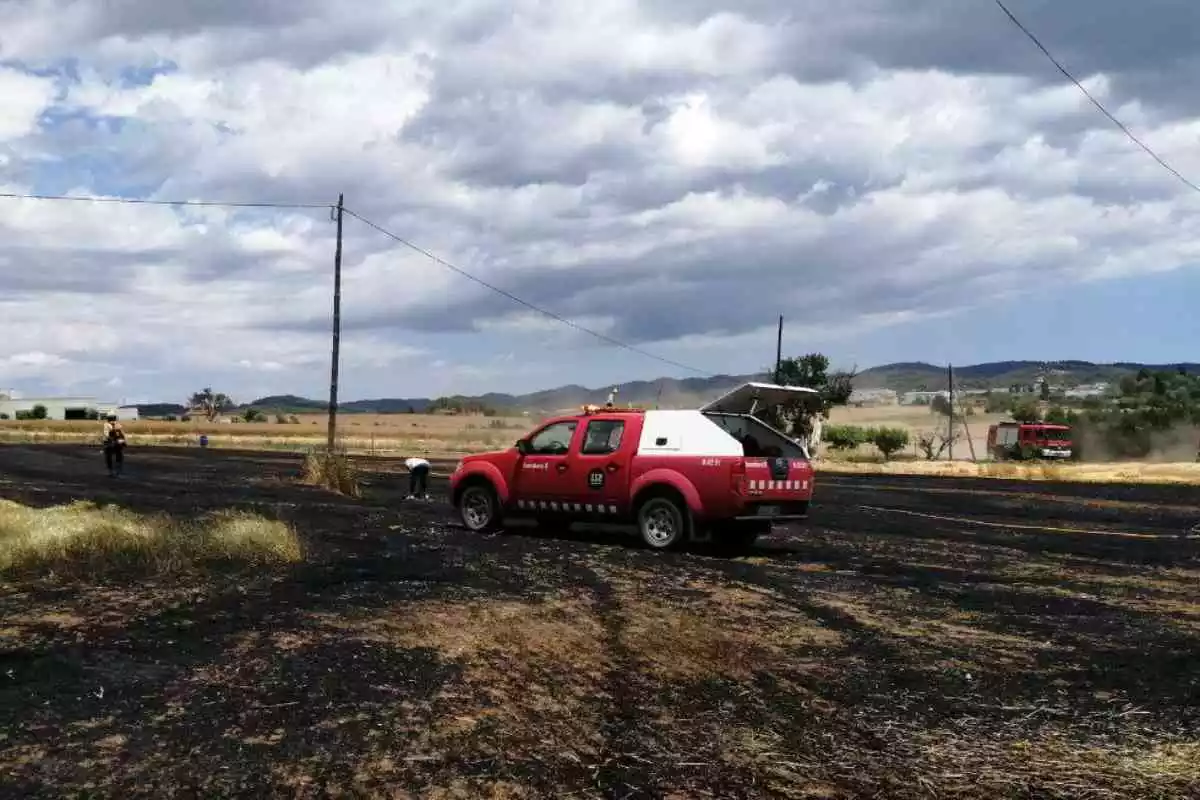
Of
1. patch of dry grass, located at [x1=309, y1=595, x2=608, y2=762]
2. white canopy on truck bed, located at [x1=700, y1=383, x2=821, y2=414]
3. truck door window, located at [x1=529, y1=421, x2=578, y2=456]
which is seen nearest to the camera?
patch of dry grass, located at [x1=309, y1=595, x2=608, y2=762]

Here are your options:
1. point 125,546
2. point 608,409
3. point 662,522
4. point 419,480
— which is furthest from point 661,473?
point 419,480

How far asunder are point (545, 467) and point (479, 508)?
1499 millimetres

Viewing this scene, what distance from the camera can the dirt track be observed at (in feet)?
17.1

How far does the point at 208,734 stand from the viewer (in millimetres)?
5691

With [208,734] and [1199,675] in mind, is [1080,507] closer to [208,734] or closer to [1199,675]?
[1199,675]

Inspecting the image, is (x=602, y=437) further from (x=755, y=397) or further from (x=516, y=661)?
(x=516, y=661)

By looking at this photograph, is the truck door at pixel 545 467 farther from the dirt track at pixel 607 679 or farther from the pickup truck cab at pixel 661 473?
the dirt track at pixel 607 679

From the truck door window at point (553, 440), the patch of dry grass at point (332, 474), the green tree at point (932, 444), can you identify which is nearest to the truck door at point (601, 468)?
the truck door window at point (553, 440)

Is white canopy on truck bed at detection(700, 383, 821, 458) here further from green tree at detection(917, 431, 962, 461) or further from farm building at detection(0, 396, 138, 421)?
farm building at detection(0, 396, 138, 421)

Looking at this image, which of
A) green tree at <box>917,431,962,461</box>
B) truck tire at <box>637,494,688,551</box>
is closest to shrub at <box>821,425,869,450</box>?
green tree at <box>917,431,962,461</box>

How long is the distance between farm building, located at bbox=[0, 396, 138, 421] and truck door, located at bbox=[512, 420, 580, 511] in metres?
160

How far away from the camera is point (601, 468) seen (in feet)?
49.9

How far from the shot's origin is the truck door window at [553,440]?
52.0 ft

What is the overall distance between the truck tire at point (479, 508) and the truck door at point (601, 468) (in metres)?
1.55
